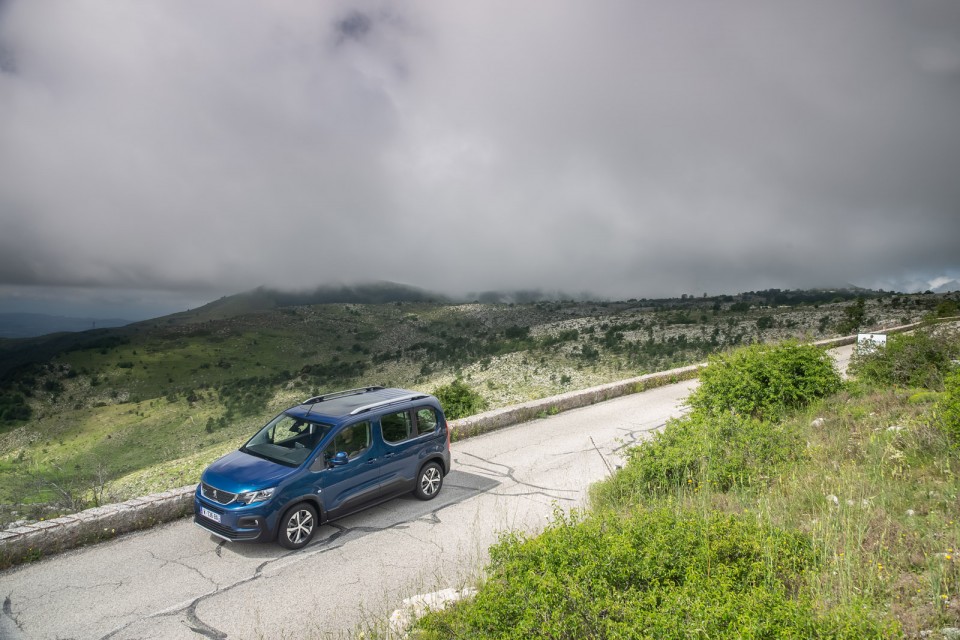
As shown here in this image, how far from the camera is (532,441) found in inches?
493

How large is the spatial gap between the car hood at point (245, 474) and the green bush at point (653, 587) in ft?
11.1

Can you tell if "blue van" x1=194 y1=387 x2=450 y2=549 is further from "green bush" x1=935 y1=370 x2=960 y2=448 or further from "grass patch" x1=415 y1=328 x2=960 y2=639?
"green bush" x1=935 y1=370 x2=960 y2=448

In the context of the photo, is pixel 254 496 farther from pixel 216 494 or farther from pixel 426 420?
pixel 426 420

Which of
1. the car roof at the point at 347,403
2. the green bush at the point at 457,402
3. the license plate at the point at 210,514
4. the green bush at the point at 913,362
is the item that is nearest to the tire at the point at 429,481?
the car roof at the point at 347,403

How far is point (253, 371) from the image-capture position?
57.9m

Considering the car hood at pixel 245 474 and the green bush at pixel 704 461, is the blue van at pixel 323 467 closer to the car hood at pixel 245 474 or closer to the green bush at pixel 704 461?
the car hood at pixel 245 474

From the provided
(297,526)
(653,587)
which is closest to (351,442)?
(297,526)

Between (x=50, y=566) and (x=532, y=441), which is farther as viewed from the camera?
(x=532, y=441)

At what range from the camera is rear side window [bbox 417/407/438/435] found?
29.3ft

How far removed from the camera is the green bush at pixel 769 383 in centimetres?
1173

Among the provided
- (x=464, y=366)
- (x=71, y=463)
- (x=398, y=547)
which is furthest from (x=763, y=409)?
(x=71, y=463)

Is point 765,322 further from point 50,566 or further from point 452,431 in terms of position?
point 50,566

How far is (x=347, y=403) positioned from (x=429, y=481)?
6.50 feet

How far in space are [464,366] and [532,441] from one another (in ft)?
91.0
